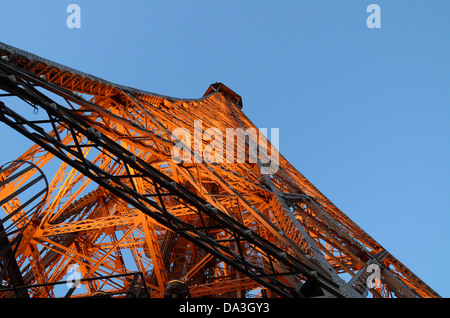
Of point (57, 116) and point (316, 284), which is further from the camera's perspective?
point (316, 284)

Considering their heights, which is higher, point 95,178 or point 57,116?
point 57,116

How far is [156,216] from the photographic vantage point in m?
6.68

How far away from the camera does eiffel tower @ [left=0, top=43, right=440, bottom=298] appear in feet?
21.7

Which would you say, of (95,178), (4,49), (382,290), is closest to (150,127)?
(4,49)

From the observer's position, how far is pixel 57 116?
20.6 ft

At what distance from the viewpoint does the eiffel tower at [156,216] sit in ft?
21.7
